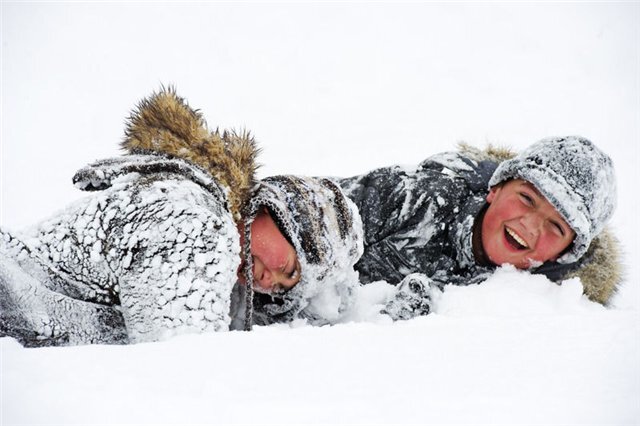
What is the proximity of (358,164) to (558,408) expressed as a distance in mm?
4464

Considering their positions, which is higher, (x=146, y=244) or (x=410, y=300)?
(x=146, y=244)

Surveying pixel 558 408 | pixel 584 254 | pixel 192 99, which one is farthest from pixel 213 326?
pixel 192 99

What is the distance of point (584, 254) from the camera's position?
10.2ft

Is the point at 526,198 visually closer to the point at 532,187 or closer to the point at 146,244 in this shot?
the point at 532,187

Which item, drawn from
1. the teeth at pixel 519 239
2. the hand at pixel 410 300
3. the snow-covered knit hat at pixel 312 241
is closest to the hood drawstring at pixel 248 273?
the snow-covered knit hat at pixel 312 241

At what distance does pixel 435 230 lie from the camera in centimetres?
315

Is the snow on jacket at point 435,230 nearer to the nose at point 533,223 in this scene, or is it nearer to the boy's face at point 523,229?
the boy's face at point 523,229

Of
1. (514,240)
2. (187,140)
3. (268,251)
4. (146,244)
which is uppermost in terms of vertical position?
(187,140)

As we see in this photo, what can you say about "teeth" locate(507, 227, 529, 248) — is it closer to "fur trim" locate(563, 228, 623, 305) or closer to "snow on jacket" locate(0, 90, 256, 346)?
"fur trim" locate(563, 228, 623, 305)

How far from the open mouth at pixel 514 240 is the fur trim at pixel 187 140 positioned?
60.0 inches

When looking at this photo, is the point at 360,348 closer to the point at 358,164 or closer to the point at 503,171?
the point at 503,171

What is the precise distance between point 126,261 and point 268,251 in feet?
2.03

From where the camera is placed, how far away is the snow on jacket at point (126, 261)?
57.6 inches

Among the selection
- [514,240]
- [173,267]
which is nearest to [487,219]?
[514,240]
